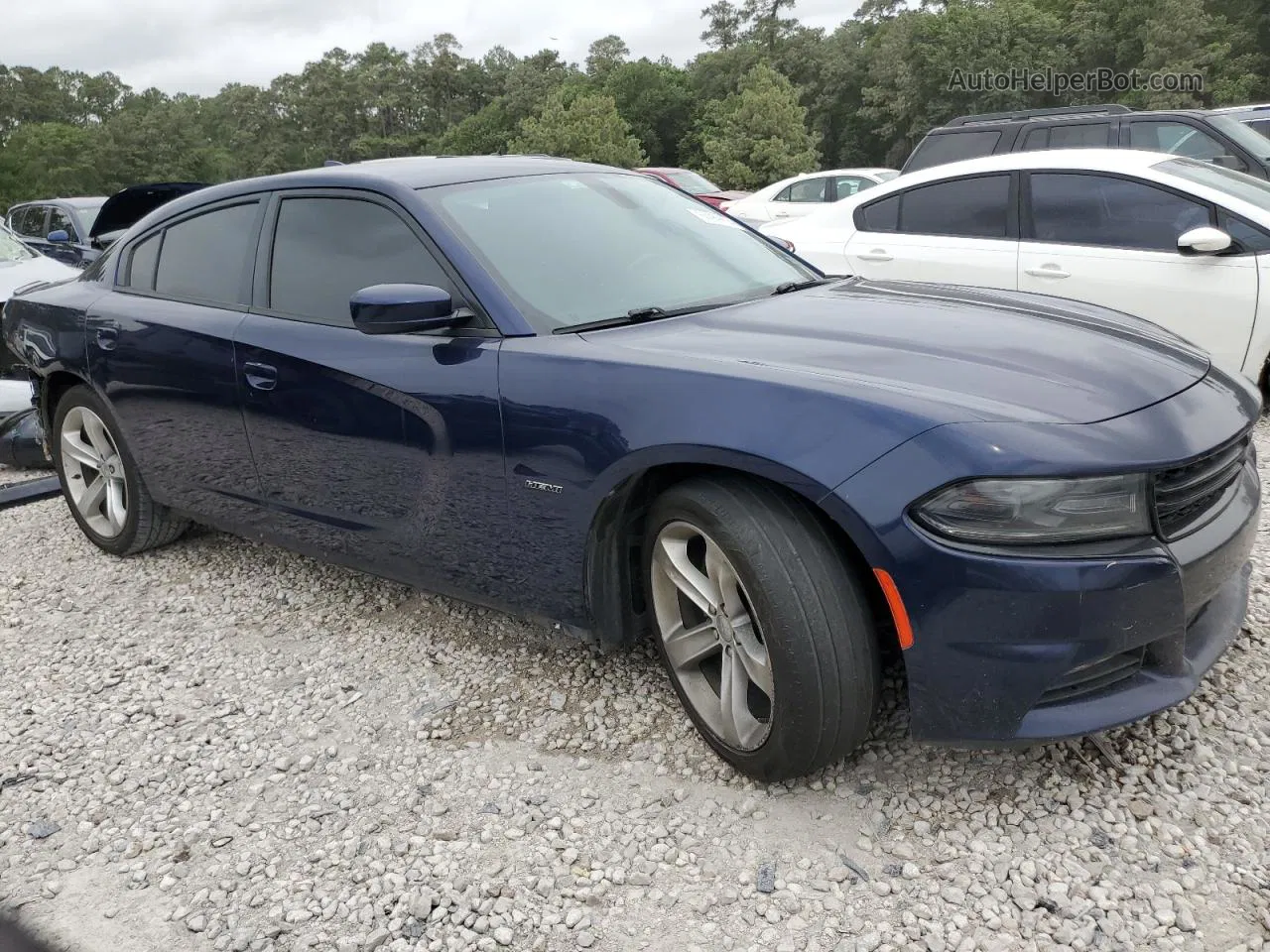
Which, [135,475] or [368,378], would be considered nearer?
[368,378]

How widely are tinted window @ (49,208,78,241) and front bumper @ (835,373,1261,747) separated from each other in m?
13.9

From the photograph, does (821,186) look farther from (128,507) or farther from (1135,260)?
(128,507)

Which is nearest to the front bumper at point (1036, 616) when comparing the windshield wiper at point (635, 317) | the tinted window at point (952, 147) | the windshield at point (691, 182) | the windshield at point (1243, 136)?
the windshield wiper at point (635, 317)

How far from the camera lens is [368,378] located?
10.0 ft

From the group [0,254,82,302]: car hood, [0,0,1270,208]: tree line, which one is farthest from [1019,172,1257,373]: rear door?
[0,0,1270,208]: tree line

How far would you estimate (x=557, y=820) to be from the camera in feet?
8.29

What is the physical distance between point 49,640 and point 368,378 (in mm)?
1827

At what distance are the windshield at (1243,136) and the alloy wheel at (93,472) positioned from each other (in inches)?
313

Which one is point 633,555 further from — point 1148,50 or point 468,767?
point 1148,50

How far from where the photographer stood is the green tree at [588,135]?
50562mm

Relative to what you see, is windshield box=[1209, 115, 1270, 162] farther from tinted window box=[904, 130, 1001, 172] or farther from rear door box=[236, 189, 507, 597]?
rear door box=[236, 189, 507, 597]

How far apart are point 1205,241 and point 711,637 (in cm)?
390

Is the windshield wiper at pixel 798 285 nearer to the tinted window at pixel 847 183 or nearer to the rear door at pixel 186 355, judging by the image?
the rear door at pixel 186 355

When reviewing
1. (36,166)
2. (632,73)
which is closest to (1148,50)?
(632,73)
